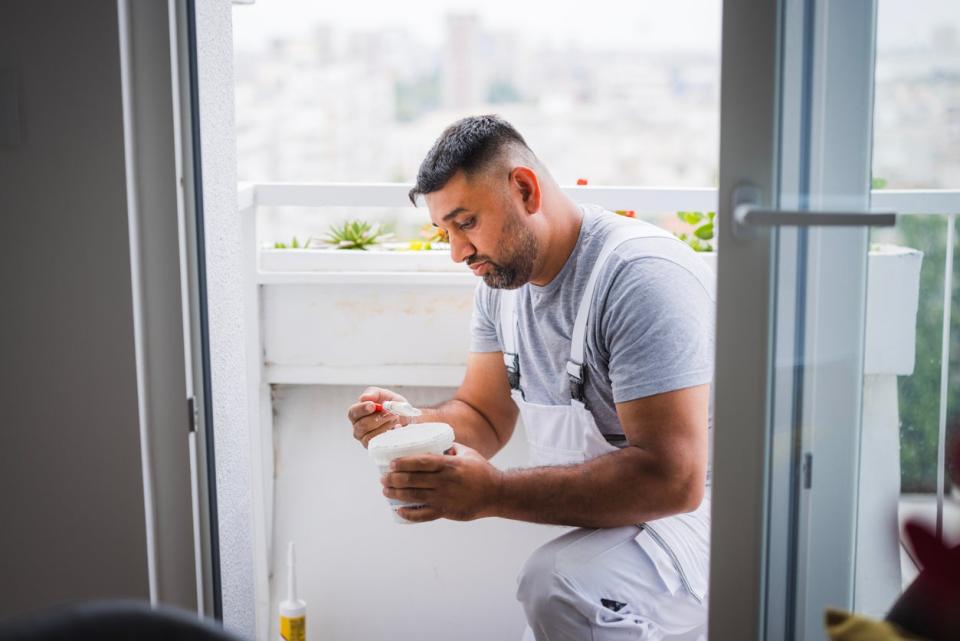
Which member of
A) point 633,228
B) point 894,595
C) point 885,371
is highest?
point 633,228

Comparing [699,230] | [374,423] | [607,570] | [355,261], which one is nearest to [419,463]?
[374,423]

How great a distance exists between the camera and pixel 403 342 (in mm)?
2074

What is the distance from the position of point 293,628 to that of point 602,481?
853 millimetres

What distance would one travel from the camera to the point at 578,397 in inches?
67.3

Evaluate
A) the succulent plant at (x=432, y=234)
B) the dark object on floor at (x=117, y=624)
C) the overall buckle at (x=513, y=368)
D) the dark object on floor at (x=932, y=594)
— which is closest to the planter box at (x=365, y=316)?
the succulent plant at (x=432, y=234)

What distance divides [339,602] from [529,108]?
34.0ft

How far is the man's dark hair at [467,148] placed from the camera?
172cm

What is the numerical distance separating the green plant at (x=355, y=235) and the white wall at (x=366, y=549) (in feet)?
1.14

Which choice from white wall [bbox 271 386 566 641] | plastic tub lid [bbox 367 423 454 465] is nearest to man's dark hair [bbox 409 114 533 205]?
plastic tub lid [bbox 367 423 454 465]

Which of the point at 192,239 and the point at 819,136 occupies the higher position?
the point at 819,136

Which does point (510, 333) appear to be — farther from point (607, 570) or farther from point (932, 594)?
point (932, 594)

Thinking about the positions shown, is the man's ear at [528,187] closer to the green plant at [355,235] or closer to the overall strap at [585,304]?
the overall strap at [585,304]

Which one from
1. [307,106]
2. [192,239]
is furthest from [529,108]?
[192,239]

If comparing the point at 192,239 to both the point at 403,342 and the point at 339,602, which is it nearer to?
the point at 403,342
